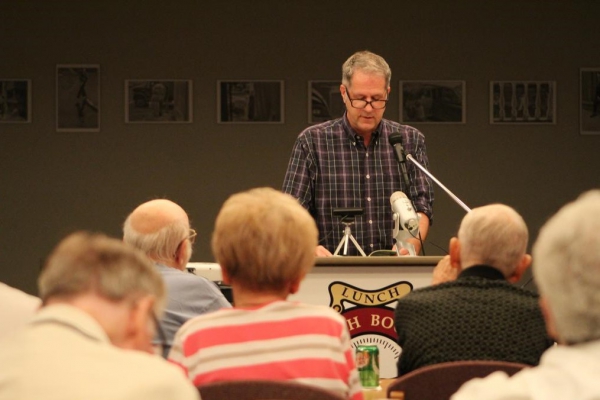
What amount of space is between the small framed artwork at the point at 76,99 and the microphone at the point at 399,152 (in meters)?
4.93

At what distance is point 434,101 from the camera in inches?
354

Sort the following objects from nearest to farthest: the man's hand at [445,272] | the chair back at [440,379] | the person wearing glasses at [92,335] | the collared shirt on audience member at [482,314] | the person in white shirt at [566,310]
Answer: the person wearing glasses at [92,335]
the person in white shirt at [566,310]
the chair back at [440,379]
the collared shirt on audience member at [482,314]
the man's hand at [445,272]

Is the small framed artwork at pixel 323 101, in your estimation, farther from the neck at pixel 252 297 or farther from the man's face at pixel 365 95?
the neck at pixel 252 297

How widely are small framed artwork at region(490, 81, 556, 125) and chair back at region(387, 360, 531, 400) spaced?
7.01 metres

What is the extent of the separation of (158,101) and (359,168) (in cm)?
448

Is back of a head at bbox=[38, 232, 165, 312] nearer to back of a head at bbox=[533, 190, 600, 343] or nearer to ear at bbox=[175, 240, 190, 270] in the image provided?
back of a head at bbox=[533, 190, 600, 343]

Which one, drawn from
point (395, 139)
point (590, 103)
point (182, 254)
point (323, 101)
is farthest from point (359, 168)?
point (590, 103)

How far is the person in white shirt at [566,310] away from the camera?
1.63 metres

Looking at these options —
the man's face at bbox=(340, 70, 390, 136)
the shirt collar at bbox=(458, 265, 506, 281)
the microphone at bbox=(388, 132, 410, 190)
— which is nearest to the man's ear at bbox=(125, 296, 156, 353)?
the shirt collar at bbox=(458, 265, 506, 281)

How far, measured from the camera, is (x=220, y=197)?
899cm

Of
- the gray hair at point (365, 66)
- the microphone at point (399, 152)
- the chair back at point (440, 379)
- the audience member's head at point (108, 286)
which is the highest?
the gray hair at point (365, 66)

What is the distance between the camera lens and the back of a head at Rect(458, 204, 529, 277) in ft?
9.50

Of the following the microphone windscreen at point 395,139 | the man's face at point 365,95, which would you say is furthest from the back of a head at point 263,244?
the man's face at point 365,95

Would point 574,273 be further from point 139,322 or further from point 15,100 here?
point 15,100
